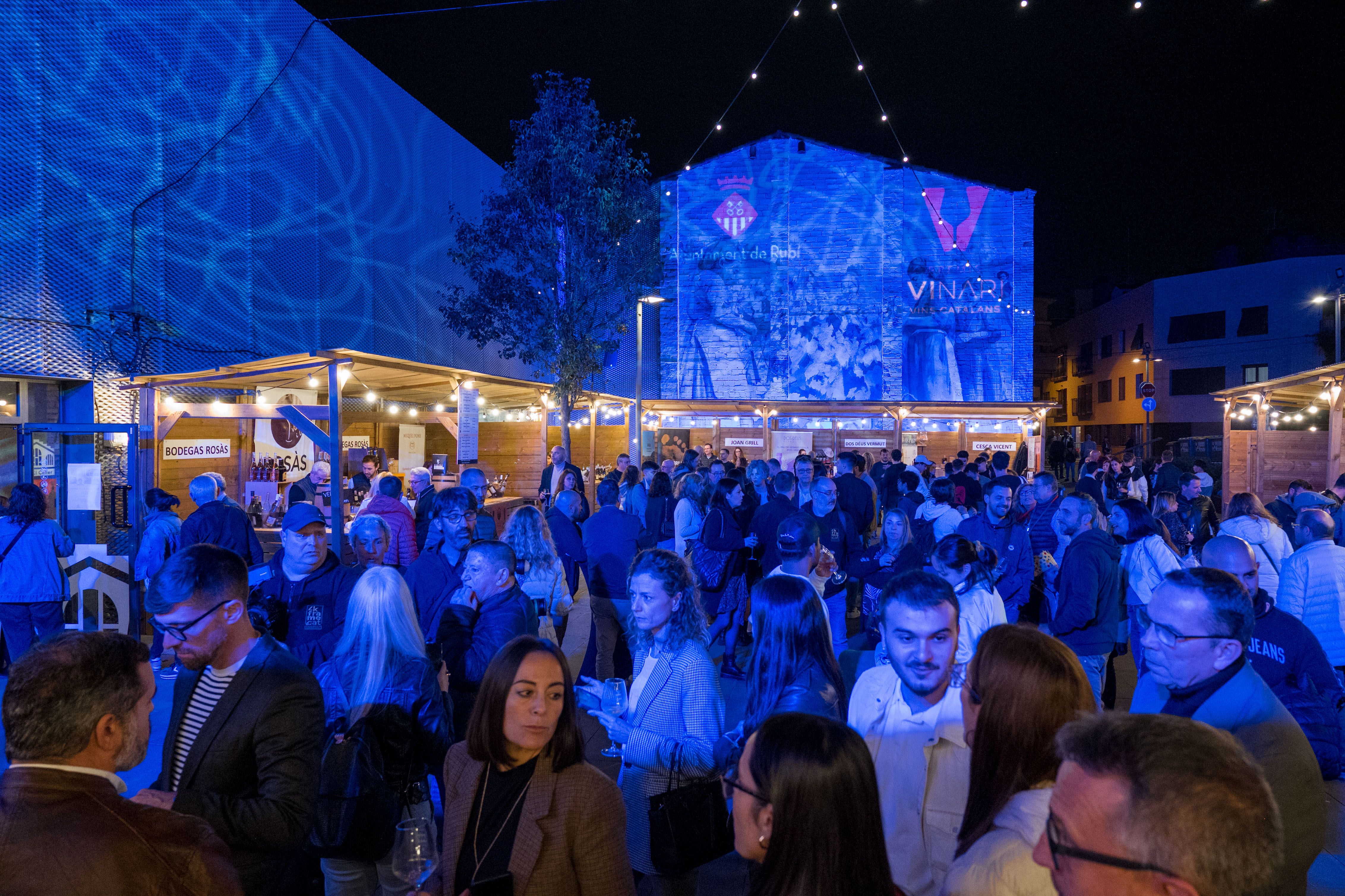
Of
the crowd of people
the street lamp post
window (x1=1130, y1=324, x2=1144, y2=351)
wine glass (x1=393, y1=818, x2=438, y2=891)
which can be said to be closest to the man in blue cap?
the crowd of people

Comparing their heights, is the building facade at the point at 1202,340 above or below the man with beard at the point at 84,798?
above

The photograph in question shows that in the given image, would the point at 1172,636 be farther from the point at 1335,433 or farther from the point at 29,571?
the point at 1335,433

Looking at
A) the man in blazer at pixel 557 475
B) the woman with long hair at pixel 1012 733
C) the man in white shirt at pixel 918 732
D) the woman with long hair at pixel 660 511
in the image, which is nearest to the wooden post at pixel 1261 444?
the woman with long hair at pixel 660 511

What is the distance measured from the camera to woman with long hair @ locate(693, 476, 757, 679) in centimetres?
683

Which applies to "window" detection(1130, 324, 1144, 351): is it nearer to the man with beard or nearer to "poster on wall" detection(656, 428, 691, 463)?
"poster on wall" detection(656, 428, 691, 463)

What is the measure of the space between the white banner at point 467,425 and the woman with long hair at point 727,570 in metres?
6.66

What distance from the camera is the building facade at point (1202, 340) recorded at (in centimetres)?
3097

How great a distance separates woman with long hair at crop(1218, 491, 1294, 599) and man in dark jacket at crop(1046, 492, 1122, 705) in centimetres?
127

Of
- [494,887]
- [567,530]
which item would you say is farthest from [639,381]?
[494,887]

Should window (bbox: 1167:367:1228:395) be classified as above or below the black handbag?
above

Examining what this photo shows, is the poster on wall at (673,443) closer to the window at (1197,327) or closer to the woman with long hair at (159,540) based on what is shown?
the woman with long hair at (159,540)

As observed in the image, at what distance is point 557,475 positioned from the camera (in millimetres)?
11039

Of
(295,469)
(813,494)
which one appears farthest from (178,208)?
(813,494)

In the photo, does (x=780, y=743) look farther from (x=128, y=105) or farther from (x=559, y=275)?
(x=559, y=275)
